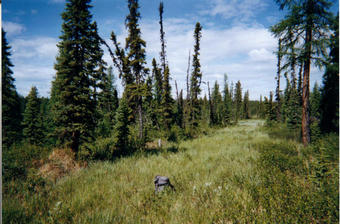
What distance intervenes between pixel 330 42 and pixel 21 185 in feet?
52.6

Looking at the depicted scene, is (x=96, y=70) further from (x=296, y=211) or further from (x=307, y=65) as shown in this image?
(x=307, y=65)

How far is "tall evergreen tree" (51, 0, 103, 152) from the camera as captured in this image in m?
7.18

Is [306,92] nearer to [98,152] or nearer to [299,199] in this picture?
[299,199]

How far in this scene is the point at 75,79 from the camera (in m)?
7.33

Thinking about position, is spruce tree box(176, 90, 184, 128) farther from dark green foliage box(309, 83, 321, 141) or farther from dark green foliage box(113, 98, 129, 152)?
dark green foliage box(309, 83, 321, 141)

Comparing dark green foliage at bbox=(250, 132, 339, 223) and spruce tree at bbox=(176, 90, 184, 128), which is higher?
spruce tree at bbox=(176, 90, 184, 128)

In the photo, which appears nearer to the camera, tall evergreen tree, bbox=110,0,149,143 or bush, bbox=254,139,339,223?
bush, bbox=254,139,339,223

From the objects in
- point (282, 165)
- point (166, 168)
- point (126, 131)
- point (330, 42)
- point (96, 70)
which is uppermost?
point (330, 42)

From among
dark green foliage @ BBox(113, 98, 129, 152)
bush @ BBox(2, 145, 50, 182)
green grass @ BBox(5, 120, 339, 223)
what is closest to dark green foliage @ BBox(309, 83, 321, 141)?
green grass @ BBox(5, 120, 339, 223)

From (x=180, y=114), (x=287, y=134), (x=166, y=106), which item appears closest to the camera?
(x=287, y=134)

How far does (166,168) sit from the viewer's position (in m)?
6.36

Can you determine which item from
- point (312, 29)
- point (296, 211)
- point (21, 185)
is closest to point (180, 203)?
point (296, 211)

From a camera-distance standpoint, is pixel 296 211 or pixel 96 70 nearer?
pixel 296 211

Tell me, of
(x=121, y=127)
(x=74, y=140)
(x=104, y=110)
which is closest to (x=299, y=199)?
(x=121, y=127)
